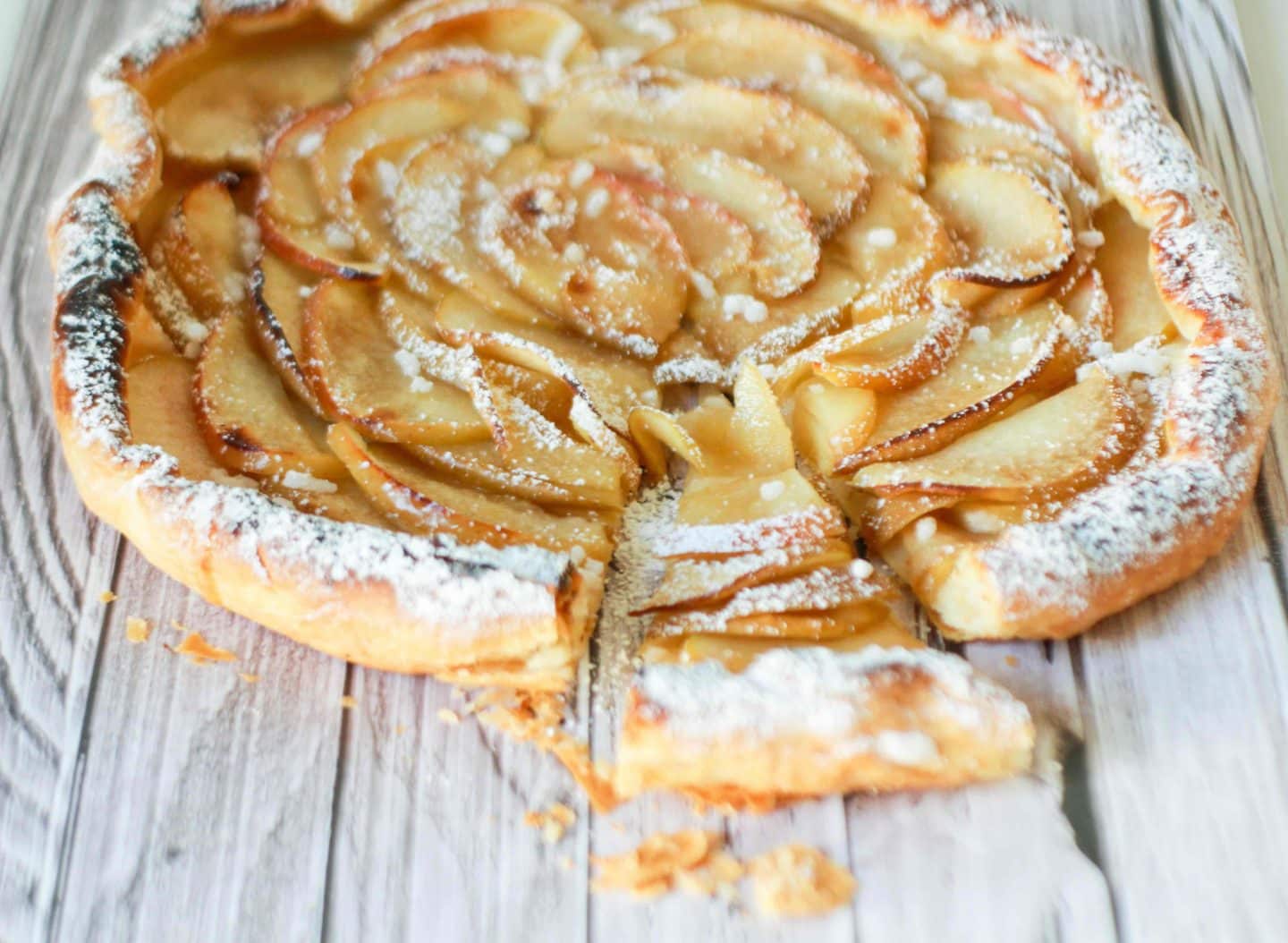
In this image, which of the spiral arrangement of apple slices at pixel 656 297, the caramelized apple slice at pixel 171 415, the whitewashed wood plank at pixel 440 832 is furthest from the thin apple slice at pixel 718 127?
the whitewashed wood plank at pixel 440 832

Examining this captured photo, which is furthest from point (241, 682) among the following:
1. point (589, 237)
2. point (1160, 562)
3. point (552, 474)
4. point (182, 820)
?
point (1160, 562)

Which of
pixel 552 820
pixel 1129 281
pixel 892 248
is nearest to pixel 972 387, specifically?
pixel 892 248

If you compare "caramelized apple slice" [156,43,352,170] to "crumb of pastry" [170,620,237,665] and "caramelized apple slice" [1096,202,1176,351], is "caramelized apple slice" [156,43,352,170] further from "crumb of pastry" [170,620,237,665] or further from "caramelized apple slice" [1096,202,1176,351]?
"caramelized apple slice" [1096,202,1176,351]

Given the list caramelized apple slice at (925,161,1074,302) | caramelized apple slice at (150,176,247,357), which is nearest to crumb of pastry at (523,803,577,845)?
caramelized apple slice at (150,176,247,357)

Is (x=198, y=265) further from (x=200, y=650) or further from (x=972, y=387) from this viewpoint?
(x=972, y=387)

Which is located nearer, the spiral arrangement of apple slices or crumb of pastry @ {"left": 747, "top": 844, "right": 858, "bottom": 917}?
crumb of pastry @ {"left": 747, "top": 844, "right": 858, "bottom": 917}

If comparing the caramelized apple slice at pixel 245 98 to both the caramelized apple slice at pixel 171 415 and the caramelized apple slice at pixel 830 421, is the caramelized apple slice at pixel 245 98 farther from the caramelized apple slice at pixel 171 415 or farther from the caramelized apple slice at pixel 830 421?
the caramelized apple slice at pixel 830 421
